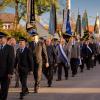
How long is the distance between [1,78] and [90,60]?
17.7 m

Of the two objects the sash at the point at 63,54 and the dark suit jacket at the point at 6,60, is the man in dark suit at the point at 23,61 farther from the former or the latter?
the sash at the point at 63,54

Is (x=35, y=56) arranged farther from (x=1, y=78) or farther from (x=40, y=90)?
(x=1, y=78)

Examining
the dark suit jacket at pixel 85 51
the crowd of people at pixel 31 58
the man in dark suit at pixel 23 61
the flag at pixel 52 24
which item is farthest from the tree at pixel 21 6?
the man in dark suit at pixel 23 61

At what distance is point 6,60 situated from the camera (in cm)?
1340

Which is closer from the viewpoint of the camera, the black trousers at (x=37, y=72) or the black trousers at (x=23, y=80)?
the black trousers at (x=23, y=80)

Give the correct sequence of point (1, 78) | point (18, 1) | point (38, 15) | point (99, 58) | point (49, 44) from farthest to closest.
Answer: point (38, 15)
point (18, 1)
point (99, 58)
point (49, 44)
point (1, 78)

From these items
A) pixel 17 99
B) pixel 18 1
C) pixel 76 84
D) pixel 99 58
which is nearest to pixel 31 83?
pixel 76 84

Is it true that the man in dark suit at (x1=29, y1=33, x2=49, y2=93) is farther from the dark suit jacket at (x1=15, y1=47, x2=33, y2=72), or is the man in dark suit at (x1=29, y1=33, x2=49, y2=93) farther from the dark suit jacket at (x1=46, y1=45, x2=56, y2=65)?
the dark suit jacket at (x1=46, y1=45, x2=56, y2=65)

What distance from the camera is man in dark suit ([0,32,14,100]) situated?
43.4 ft

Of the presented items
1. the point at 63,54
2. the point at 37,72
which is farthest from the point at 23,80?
the point at 63,54

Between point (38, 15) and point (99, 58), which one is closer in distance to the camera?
point (99, 58)

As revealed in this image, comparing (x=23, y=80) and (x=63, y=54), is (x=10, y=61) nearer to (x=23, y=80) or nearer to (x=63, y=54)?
(x=23, y=80)

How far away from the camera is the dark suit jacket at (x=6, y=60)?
43.6 ft

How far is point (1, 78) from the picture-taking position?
1334 centimetres
